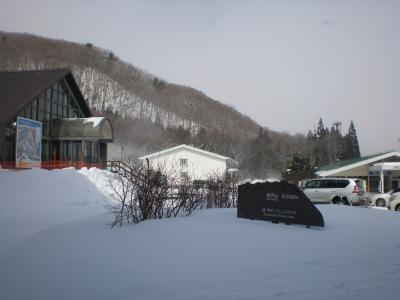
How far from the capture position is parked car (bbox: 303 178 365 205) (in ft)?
59.6

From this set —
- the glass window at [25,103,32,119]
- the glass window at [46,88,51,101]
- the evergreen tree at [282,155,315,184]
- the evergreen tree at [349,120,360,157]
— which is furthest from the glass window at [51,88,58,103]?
the evergreen tree at [349,120,360,157]

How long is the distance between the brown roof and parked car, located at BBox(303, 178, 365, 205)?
19.5 meters

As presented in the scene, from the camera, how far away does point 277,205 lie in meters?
8.63

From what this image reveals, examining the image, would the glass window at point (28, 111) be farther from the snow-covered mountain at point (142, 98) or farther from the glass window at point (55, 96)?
the snow-covered mountain at point (142, 98)

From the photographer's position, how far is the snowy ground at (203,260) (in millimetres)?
4395

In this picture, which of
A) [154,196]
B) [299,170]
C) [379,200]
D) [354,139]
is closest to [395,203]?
[379,200]

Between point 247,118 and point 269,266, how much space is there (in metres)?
126

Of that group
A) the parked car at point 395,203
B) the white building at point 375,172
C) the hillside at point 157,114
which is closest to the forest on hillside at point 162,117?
the hillside at point 157,114

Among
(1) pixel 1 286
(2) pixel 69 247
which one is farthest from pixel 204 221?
(1) pixel 1 286

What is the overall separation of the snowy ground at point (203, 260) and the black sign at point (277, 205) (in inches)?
12.6

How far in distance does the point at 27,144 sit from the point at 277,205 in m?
19.8

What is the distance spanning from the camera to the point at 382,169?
28.4 m

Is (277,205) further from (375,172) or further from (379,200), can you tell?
(375,172)

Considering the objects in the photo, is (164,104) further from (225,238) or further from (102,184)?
(225,238)
